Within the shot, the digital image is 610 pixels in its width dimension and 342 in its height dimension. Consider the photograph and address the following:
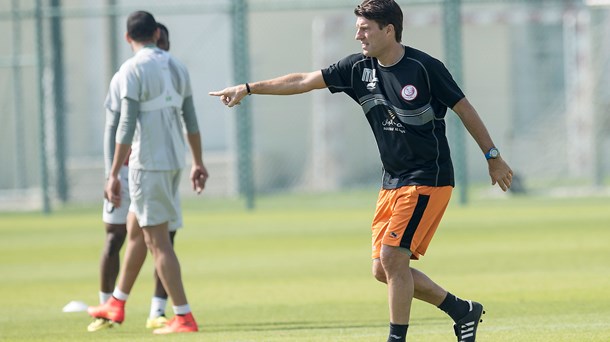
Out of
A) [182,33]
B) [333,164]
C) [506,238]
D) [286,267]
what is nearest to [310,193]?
[333,164]

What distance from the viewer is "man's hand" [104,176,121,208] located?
8.97 metres

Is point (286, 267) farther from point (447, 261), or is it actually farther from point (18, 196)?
point (18, 196)

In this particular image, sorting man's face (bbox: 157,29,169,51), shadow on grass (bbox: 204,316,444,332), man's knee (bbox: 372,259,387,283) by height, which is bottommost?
shadow on grass (bbox: 204,316,444,332)

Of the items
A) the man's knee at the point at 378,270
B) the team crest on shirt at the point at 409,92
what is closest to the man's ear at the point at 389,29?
the team crest on shirt at the point at 409,92

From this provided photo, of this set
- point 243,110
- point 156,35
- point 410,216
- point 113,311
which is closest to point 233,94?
point 410,216

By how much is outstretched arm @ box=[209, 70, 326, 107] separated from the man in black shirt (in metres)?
0.33

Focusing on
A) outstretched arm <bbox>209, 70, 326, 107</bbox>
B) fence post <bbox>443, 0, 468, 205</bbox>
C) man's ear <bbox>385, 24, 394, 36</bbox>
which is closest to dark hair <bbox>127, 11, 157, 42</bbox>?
outstretched arm <bbox>209, 70, 326, 107</bbox>

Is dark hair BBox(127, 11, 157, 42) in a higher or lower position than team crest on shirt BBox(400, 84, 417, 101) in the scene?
higher

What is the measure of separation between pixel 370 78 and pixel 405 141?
416 mm

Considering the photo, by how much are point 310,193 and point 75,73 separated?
6.01 m

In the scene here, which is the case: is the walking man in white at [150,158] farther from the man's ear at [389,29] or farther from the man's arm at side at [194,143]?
the man's ear at [389,29]

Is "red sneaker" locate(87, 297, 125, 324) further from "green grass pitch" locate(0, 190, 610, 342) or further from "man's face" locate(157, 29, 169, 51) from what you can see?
"man's face" locate(157, 29, 169, 51)

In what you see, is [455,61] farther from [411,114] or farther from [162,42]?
→ [411,114]

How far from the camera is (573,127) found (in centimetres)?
2788
